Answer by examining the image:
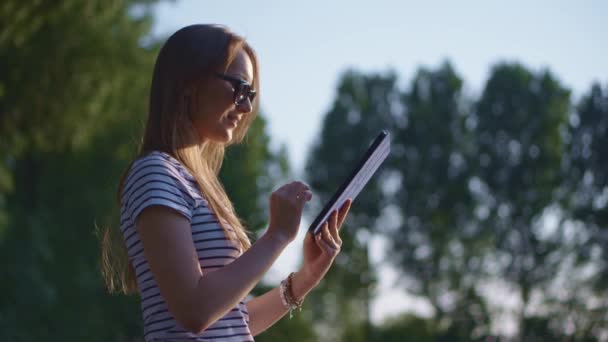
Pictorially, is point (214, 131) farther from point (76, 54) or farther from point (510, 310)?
point (510, 310)

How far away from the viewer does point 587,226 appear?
27.7 meters

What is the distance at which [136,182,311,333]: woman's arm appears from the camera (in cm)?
204

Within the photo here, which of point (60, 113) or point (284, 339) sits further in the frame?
point (284, 339)

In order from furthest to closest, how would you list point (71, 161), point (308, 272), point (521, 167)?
point (521, 167)
point (71, 161)
point (308, 272)

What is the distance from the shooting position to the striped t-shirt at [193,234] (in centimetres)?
215

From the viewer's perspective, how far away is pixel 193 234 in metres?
2.19

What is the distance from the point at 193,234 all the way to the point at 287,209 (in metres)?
0.25

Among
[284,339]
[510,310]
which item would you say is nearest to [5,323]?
[284,339]

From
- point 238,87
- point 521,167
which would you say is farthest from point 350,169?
point 238,87

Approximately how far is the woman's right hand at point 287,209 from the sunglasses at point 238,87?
0.37m

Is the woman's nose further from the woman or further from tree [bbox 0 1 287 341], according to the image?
tree [bbox 0 1 287 341]

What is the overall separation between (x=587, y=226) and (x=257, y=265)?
27.3 metres

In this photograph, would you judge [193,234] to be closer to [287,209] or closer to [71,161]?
[287,209]

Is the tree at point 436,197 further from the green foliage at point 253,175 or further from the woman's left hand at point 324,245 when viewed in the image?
the woman's left hand at point 324,245
